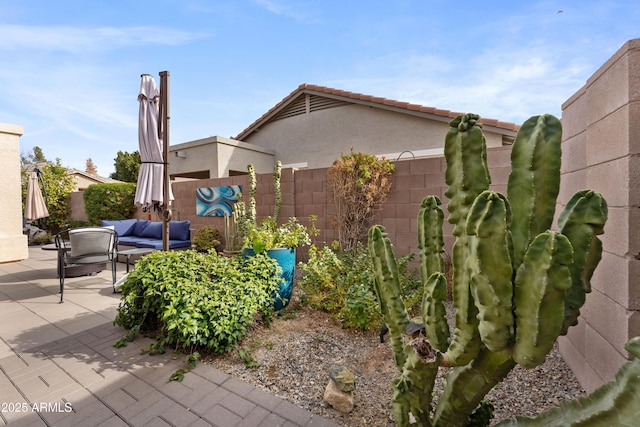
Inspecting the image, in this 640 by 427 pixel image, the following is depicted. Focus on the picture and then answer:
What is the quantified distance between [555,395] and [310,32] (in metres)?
5.55

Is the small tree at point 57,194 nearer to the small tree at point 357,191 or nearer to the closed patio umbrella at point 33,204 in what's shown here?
the closed patio umbrella at point 33,204


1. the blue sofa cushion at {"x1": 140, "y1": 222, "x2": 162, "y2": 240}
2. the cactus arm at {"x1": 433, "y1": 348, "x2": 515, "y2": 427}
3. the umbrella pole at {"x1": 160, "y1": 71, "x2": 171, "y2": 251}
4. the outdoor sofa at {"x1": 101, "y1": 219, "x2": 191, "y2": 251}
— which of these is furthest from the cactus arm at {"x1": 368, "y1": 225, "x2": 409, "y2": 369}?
the blue sofa cushion at {"x1": 140, "y1": 222, "x2": 162, "y2": 240}

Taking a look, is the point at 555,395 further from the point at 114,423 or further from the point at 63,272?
the point at 63,272

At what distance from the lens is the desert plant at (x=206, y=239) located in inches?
287

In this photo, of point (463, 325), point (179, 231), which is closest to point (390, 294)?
point (463, 325)

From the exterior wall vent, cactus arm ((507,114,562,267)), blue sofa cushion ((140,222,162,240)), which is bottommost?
blue sofa cushion ((140,222,162,240))

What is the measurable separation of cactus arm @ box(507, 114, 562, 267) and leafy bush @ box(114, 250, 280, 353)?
8.14ft

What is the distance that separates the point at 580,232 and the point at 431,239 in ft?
2.09

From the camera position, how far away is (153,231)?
8.70 metres

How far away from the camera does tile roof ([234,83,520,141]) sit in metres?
7.58

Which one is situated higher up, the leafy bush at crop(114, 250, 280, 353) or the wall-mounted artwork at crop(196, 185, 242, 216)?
the wall-mounted artwork at crop(196, 185, 242, 216)

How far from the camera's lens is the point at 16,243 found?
24.6ft

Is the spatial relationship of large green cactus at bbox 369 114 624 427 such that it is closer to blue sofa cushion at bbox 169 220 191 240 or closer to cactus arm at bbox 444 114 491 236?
cactus arm at bbox 444 114 491 236

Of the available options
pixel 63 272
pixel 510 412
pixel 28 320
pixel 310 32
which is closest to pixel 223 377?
pixel 510 412
